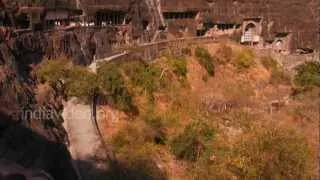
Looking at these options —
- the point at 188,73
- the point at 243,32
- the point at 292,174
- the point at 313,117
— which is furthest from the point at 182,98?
the point at 243,32

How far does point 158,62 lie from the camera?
36.8m

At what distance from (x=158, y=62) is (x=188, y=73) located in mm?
2257

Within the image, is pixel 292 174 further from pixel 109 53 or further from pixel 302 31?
pixel 302 31

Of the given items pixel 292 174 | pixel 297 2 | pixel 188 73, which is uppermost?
pixel 297 2

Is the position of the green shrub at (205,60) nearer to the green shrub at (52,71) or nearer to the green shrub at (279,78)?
the green shrub at (279,78)

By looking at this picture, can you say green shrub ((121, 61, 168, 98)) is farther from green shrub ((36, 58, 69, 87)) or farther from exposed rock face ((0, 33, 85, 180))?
exposed rock face ((0, 33, 85, 180))

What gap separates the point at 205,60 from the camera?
3956cm

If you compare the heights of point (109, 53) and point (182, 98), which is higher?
point (109, 53)

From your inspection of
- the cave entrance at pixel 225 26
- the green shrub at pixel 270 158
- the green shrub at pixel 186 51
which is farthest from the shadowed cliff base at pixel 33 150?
the cave entrance at pixel 225 26

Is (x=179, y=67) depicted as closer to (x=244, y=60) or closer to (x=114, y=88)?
(x=244, y=60)

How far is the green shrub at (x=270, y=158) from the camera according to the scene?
2627cm

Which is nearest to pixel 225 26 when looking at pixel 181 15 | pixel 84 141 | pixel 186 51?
pixel 181 15

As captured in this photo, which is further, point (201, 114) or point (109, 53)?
point (109, 53)

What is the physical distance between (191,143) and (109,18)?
44.9 feet
